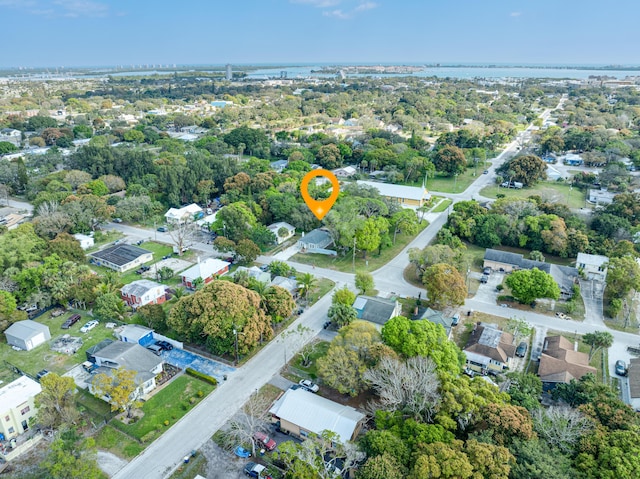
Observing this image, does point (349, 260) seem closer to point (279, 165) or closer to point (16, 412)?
point (16, 412)

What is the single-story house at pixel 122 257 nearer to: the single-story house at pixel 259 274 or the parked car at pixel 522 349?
the single-story house at pixel 259 274

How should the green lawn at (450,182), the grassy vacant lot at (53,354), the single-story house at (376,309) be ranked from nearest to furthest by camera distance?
the grassy vacant lot at (53,354) → the single-story house at (376,309) → the green lawn at (450,182)

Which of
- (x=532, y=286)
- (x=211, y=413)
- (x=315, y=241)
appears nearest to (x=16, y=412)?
(x=211, y=413)

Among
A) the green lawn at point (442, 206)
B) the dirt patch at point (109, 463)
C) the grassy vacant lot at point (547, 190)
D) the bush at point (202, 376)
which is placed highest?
the grassy vacant lot at point (547, 190)

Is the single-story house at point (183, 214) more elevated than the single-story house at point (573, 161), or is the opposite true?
the single-story house at point (573, 161)

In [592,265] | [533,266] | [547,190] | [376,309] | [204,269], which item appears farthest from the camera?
[547,190]

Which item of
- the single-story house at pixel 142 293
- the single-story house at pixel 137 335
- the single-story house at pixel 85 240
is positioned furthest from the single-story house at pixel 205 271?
the single-story house at pixel 85 240

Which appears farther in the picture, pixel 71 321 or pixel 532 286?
pixel 532 286
